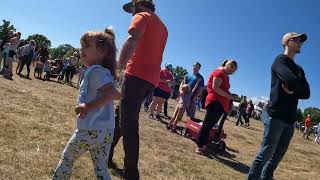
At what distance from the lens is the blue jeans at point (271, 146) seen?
5688 millimetres

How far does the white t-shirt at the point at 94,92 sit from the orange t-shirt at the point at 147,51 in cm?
142

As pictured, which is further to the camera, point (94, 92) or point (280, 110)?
point (280, 110)

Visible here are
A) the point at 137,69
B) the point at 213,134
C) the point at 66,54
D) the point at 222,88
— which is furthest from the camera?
the point at 66,54

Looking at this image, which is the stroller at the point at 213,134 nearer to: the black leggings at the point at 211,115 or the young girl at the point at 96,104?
the black leggings at the point at 211,115

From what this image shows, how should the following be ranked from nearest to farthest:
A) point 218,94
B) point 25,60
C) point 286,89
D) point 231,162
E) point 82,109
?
point 82,109 → point 286,89 → point 218,94 → point 231,162 → point 25,60

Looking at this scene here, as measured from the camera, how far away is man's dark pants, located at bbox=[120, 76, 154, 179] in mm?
5102

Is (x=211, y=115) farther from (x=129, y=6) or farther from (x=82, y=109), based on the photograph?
(x=82, y=109)

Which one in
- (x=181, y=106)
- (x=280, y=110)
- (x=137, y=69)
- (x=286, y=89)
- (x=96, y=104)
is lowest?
(x=96, y=104)

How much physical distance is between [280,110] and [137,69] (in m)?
1.92

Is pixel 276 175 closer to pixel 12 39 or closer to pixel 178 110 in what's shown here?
pixel 178 110

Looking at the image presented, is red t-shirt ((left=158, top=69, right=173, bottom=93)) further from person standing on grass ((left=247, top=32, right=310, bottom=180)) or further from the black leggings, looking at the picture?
person standing on grass ((left=247, top=32, right=310, bottom=180))

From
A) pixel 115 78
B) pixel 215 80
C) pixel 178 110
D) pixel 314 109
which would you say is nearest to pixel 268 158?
pixel 115 78

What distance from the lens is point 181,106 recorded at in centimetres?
1227

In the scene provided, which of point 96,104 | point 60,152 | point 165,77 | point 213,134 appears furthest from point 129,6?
point 165,77
